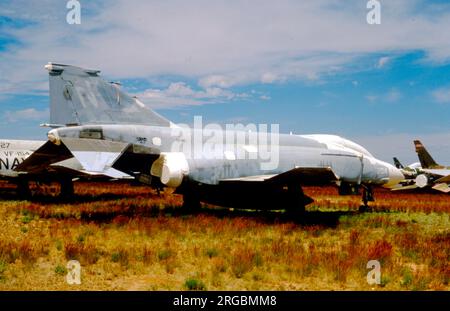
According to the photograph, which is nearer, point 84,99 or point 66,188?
point 84,99

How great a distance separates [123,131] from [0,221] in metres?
5.13

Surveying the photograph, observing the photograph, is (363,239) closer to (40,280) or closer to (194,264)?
Answer: (194,264)

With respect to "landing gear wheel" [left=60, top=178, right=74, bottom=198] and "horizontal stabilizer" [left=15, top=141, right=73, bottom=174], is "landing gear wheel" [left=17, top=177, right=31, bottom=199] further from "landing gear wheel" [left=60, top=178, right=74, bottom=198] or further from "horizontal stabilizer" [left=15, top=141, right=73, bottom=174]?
"horizontal stabilizer" [left=15, top=141, right=73, bottom=174]

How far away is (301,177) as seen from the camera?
14.1m

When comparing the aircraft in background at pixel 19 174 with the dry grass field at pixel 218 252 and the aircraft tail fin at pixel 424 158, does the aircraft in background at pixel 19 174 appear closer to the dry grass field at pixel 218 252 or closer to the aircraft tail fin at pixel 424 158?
the dry grass field at pixel 218 252

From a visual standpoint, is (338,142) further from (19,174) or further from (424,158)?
(424,158)

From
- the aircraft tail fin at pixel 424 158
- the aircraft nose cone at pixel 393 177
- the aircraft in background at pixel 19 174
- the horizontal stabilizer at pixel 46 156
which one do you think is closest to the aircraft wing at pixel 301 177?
the aircraft nose cone at pixel 393 177

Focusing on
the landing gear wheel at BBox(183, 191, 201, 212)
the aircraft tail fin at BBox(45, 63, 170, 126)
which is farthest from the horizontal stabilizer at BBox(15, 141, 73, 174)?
the landing gear wheel at BBox(183, 191, 201, 212)

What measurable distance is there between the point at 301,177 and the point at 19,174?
52.6 feet

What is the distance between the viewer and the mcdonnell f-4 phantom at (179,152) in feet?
45.1

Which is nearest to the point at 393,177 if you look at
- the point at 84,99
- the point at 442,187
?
the point at 84,99
